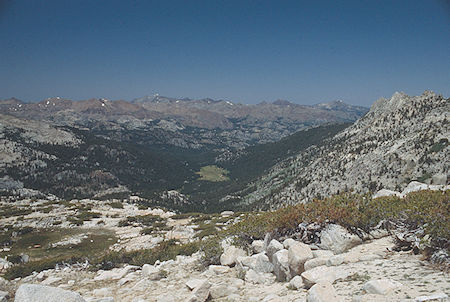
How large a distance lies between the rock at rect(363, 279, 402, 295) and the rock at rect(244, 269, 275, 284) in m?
4.70

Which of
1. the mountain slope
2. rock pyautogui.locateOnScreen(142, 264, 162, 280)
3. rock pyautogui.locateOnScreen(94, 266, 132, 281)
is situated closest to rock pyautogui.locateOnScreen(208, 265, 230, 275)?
rock pyautogui.locateOnScreen(142, 264, 162, 280)

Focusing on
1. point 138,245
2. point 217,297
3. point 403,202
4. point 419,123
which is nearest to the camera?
point 217,297

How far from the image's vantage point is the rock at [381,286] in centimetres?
696

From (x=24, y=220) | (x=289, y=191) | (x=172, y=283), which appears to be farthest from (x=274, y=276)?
(x=289, y=191)

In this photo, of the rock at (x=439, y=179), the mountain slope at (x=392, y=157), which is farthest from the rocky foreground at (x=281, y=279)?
the rock at (x=439, y=179)

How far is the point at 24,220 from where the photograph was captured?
40812 millimetres

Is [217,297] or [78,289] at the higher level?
[217,297]

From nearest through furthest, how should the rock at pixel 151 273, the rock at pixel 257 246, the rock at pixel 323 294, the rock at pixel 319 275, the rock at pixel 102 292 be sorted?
1. the rock at pixel 323 294
2. the rock at pixel 319 275
3. the rock at pixel 102 292
4. the rock at pixel 151 273
5. the rock at pixel 257 246

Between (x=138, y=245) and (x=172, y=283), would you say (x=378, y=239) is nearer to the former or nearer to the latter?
(x=172, y=283)

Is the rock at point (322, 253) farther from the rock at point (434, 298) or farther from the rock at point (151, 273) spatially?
the rock at point (151, 273)

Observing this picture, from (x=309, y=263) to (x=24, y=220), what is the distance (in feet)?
157

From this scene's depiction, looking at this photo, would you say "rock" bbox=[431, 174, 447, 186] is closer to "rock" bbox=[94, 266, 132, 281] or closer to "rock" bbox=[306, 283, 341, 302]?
"rock" bbox=[306, 283, 341, 302]

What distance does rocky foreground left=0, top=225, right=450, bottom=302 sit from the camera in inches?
285

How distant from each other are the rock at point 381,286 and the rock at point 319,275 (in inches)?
59.1
